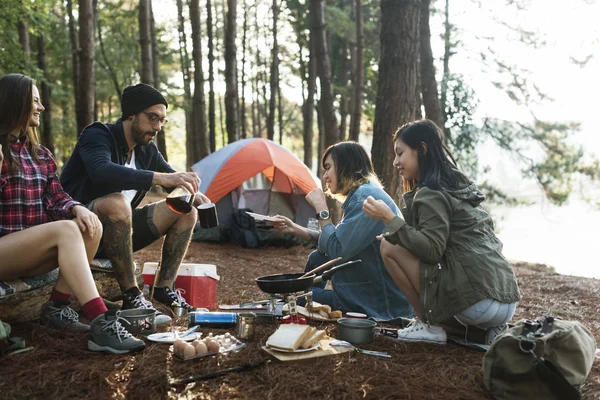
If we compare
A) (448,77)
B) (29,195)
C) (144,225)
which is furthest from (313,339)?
(448,77)

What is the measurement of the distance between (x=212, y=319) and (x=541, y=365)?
1.92 metres

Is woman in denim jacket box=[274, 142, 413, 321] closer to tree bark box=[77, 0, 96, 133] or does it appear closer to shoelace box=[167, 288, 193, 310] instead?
shoelace box=[167, 288, 193, 310]

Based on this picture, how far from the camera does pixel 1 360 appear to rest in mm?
2748

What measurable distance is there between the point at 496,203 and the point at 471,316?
10.2 metres

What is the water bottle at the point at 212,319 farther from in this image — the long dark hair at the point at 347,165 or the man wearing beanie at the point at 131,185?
the long dark hair at the point at 347,165

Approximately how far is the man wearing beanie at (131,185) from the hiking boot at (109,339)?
0.57m

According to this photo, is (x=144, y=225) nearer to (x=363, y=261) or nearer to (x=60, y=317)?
(x=60, y=317)

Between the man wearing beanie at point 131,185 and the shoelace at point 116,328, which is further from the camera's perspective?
the man wearing beanie at point 131,185

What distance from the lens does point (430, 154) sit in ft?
10.6

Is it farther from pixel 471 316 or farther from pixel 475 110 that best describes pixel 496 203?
pixel 471 316

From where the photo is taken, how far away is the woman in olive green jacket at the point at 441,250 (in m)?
2.99

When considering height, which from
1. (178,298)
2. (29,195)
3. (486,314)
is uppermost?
(29,195)

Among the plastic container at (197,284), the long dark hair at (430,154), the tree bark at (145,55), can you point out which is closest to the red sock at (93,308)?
the plastic container at (197,284)

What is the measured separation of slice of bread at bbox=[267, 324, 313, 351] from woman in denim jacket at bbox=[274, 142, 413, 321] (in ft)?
2.79
